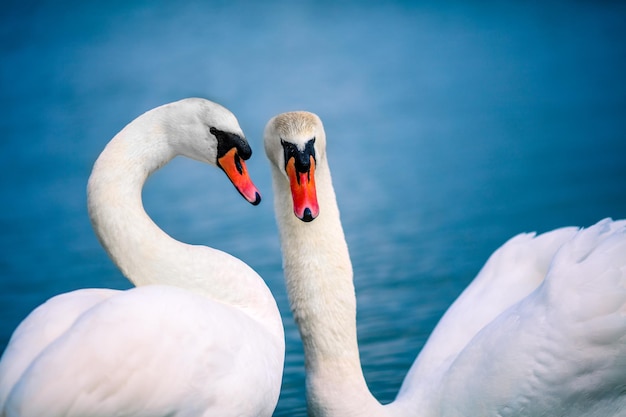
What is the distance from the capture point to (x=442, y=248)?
634 cm

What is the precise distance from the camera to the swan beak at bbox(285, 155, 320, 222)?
9.21 feet

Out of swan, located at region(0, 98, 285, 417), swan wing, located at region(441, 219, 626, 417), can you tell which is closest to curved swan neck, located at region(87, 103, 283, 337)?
swan, located at region(0, 98, 285, 417)

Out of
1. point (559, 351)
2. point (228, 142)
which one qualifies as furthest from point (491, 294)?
point (228, 142)

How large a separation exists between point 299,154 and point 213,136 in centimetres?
25

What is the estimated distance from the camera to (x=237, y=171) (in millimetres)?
2918

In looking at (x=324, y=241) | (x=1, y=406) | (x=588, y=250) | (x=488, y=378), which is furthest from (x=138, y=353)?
(x=588, y=250)

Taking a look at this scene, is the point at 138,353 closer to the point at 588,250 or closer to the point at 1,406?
the point at 1,406

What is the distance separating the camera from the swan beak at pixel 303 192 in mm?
2809

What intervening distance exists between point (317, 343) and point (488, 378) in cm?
52

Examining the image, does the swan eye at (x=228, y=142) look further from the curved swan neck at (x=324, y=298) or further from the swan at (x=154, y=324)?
the curved swan neck at (x=324, y=298)

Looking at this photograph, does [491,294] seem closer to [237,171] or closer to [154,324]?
[237,171]

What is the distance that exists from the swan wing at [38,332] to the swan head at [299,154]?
59 centimetres

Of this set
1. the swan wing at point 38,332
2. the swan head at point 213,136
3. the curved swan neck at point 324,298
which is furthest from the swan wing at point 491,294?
the swan wing at point 38,332

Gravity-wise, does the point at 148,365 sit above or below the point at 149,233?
below
